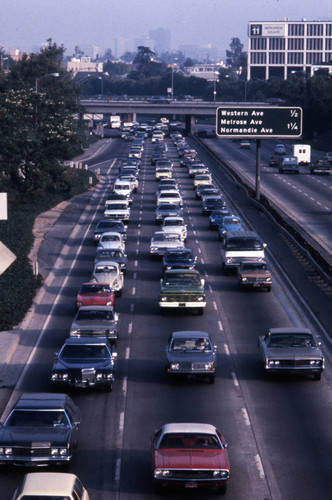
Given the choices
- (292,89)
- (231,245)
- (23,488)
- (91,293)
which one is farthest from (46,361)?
(292,89)

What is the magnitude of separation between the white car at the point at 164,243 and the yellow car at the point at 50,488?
3239 cm

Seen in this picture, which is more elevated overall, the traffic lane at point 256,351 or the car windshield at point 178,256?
the car windshield at point 178,256

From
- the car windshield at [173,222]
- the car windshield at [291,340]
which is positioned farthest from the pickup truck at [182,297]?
the car windshield at [173,222]

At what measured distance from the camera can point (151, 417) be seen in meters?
23.8

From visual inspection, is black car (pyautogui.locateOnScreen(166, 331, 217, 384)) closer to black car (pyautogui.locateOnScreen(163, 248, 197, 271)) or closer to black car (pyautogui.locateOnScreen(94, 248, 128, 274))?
black car (pyautogui.locateOnScreen(163, 248, 197, 271))

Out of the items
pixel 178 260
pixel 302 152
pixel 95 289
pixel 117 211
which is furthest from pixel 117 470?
pixel 302 152

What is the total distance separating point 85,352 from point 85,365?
0.75m

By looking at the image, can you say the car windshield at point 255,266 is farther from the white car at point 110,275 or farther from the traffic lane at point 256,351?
the white car at point 110,275

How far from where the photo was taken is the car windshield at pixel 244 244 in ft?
148

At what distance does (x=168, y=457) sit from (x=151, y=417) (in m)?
5.40

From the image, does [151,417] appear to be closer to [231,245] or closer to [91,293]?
[91,293]

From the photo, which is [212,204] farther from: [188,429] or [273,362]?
[188,429]

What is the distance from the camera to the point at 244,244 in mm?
45375

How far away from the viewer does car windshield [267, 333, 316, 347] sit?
27.5 metres
